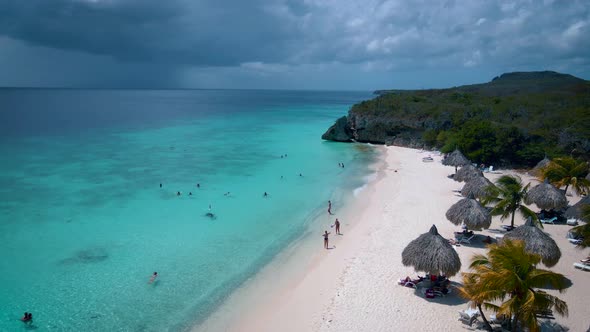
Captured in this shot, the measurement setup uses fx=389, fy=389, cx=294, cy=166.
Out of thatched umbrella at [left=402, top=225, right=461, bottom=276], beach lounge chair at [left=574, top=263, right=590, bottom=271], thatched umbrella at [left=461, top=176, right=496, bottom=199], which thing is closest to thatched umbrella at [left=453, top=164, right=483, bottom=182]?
thatched umbrella at [left=461, top=176, right=496, bottom=199]

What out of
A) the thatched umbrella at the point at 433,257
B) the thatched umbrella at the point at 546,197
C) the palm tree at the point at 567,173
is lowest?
the thatched umbrella at the point at 433,257

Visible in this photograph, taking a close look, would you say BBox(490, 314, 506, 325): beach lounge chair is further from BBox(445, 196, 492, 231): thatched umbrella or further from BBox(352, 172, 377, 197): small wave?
BBox(352, 172, 377, 197): small wave

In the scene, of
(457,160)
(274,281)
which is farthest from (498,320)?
(457,160)

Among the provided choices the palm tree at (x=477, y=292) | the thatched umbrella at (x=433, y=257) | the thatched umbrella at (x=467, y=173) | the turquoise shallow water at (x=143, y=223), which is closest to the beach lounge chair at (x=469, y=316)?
the palm tree at (x=477, y=292)

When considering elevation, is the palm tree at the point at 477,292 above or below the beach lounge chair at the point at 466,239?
above

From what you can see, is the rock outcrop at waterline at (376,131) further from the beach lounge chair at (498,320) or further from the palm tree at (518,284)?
the palm tree at (518,284)

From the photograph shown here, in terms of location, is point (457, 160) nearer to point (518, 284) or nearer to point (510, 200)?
point (510, 200)
